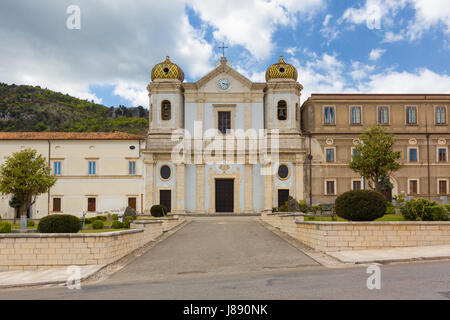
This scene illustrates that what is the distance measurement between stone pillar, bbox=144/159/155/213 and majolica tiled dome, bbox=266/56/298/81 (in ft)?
48.7

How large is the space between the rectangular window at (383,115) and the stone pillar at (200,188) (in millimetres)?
18698

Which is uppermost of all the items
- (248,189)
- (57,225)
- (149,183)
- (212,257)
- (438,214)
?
(149,183)

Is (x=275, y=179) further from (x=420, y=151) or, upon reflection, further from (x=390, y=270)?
(x=390, y=270)

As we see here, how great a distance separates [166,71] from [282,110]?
12440 millimetres

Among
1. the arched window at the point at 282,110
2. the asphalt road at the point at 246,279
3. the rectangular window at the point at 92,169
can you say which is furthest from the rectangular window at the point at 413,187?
the rectangular window at the point at 92,169

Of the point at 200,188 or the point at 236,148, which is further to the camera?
the point at 236,148

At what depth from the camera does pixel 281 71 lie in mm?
44469

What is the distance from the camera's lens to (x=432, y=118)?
4491 cm

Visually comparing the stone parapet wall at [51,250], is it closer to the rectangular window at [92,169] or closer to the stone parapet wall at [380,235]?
the stone parapet wall at [380,235]

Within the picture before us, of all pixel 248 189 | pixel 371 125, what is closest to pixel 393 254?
pixel 248 189

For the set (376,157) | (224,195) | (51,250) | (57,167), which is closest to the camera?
(51,250)

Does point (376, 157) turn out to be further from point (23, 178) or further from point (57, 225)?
point (23, 178)

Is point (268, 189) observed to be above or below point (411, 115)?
below

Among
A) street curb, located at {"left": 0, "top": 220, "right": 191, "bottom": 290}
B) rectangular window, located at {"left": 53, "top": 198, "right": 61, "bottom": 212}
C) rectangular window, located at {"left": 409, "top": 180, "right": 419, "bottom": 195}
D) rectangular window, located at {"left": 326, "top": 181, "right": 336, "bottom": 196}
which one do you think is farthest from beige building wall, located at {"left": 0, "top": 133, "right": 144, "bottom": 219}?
rectangular window, located at {"left": 409, "top": 180, "right": 419, "bottom": 195}
